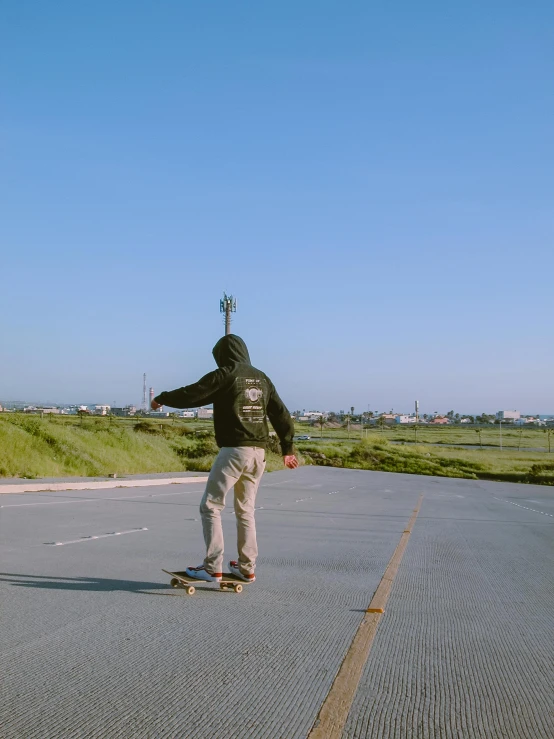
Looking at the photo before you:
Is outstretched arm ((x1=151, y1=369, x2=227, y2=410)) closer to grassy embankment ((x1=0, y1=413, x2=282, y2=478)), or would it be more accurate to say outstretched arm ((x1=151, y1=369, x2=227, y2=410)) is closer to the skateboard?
the skateboard

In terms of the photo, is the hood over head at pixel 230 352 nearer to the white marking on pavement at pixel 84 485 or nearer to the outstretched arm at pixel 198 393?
the outstretched arm at pixel 198 393

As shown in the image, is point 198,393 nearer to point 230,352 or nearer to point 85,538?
point 230,352

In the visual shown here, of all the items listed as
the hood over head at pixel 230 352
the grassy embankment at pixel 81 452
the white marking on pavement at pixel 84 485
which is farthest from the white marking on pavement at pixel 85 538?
the grassy embankment at pixel 81 452

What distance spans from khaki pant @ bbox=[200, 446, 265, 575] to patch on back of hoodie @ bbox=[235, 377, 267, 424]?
10.3 inches

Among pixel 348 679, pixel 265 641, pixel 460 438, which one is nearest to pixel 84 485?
pixel 265 641

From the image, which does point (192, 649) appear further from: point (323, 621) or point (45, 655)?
point (323, 621)

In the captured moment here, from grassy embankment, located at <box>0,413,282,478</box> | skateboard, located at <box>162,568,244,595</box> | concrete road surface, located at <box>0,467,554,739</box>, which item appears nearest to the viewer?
concrete road surface, located at <box>0,467,554,739</box>

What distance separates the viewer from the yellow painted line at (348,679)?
3387 mm

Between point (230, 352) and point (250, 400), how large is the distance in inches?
18.6

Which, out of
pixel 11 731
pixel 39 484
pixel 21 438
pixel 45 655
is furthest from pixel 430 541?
pixel 21 438

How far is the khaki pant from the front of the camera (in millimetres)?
6039

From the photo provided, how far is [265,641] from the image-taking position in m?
4.73

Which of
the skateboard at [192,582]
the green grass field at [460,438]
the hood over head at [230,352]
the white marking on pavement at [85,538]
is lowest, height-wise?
the green grass field at [460,438]

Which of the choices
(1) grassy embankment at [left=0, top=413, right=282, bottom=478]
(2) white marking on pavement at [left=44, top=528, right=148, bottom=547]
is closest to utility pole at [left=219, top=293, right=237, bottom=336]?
(1) grassy embankment at [left=0, top=413, right=282, bottom=478]
